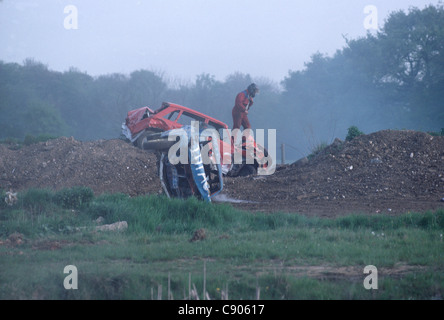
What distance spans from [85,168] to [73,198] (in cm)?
502

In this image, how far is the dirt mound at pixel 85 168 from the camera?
13.1 m

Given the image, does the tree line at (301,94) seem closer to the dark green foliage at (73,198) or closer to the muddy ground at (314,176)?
the muddy ground at (314,176)

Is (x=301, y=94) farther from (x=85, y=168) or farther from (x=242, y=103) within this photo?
(x=85, y=168)

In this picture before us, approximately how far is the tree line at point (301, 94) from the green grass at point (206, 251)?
72.0 ft

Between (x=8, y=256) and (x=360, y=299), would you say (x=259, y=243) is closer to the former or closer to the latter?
(x=360, y=299)

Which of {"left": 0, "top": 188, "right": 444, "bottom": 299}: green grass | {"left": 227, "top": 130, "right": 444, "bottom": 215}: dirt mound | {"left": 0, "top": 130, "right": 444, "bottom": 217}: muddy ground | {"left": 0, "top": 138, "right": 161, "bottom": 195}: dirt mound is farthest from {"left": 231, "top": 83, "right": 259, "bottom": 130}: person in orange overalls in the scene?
{"left": 0, "top": 188, "right": 444, "bottom": 299}: green grass

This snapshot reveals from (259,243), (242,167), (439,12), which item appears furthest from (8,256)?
(439,12)

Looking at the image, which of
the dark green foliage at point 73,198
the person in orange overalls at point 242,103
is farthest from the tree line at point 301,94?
the dark green foliage at point 73,198

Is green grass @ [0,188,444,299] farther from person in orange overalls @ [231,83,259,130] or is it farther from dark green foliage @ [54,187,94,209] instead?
person in orange overalls @ [231,83,259,130]

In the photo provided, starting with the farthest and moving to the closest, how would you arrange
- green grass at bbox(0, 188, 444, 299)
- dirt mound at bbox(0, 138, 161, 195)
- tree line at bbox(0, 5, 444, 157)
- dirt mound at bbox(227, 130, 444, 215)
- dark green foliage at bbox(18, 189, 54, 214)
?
1. tree line at bbox(0, 5, 444, 157)
2. dirt mound at bbox(0, 138, 161, 195)
3. dirt mound at bbox(227, 130, 444, 215)
4. dark green foliage at bbox(18, 189, 54, 214)
5. green grass at bbox(0, 188, 444, 299)

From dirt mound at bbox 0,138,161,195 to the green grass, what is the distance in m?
3.67

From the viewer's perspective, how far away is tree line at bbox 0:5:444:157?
114 feet

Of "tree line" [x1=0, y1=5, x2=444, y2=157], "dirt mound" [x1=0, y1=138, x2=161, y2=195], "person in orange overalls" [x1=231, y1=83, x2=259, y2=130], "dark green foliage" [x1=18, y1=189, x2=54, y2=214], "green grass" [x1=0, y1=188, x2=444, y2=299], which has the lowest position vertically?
"green grass" [x1=0, y1=188, x2=444, y2=299]
